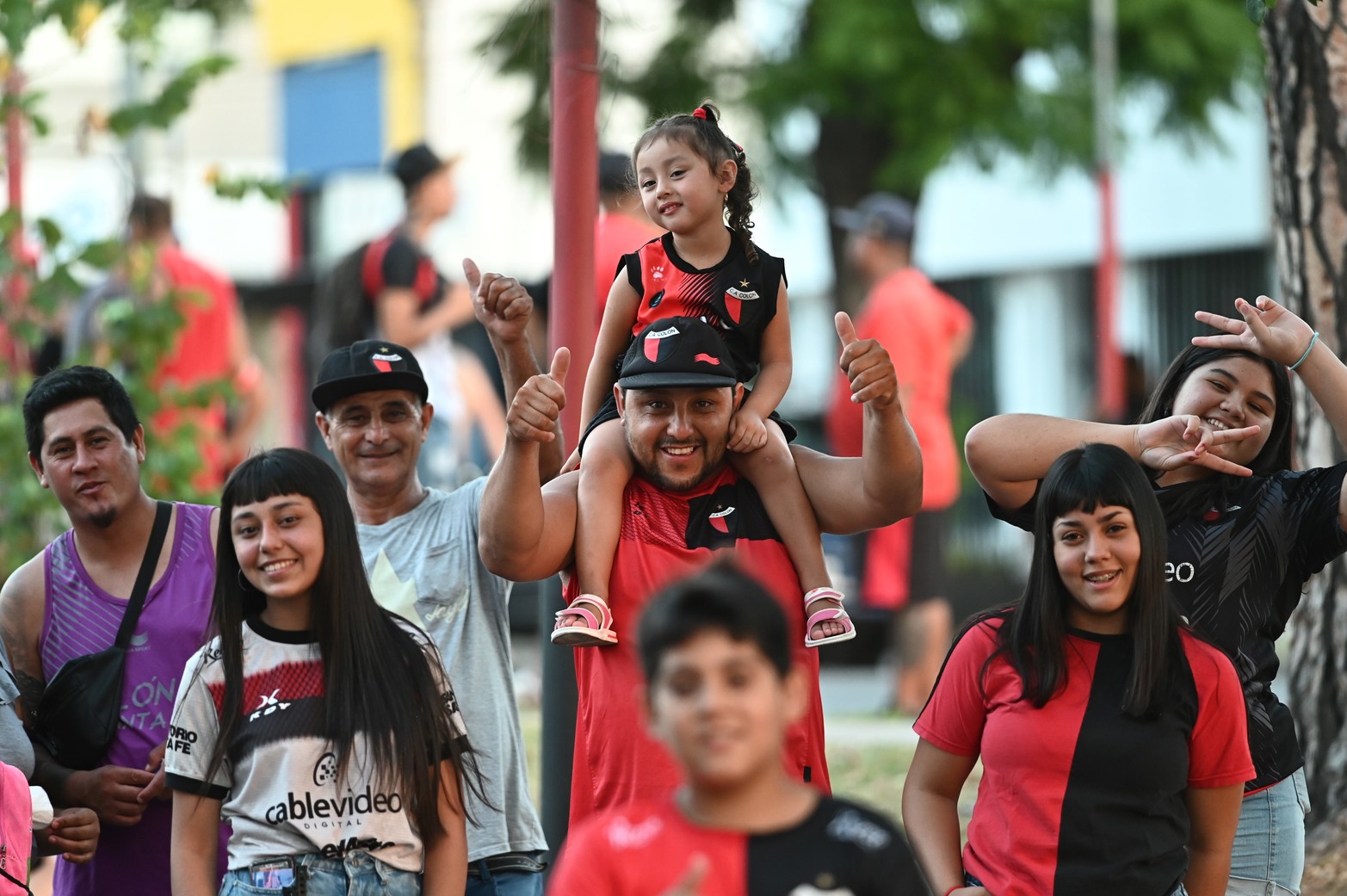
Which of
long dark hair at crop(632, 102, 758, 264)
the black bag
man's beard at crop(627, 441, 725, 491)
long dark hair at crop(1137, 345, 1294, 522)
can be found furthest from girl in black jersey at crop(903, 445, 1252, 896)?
the black bag

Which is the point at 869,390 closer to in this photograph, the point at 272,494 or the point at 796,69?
the point at 272,494

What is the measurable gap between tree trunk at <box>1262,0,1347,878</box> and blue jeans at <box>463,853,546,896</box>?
262cm

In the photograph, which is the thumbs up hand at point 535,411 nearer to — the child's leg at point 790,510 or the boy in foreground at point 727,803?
the child's leg at point 790,510

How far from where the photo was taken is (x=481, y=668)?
14.5 ft

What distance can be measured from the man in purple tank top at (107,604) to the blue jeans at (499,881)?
1.98ft

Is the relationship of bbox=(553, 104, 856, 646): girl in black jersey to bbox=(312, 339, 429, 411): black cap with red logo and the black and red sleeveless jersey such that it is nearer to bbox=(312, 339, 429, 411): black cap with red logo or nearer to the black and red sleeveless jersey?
Result: the black and red sleeveless jersey

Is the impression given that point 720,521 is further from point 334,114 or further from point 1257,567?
point 334,114

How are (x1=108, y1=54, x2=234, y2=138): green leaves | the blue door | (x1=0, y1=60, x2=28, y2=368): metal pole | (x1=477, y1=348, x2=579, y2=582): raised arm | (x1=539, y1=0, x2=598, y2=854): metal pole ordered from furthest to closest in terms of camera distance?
the blue door < (x1=108, y1=54, x2=234, y2=138): green leaves < (x1=0, y1=60, x2=28, y2=368): metal pole < (x1=539, y1=0, x2=598, y2=854): metal pole < (x1=477, y1=348, x2=579, y2=582): raised arm

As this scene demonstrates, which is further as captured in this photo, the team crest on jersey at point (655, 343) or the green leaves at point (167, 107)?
the green leaves at point (167, 107)

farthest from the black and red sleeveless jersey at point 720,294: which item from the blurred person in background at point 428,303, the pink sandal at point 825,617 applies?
the blurred person in background at point 428,303

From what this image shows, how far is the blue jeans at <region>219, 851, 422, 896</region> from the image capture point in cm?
371

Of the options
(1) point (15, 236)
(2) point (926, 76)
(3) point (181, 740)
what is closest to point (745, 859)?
(3) point (181, 740)

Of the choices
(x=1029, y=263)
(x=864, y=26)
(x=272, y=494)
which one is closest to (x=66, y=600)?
(x=272, y=494)

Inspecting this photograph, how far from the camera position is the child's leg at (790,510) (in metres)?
4.02
